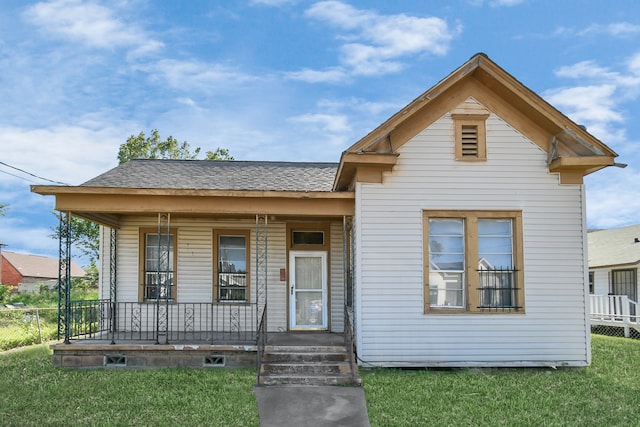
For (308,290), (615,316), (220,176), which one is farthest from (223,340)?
(615,316)

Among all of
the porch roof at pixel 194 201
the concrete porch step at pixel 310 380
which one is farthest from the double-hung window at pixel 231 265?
the concrete porch step at pixel 310 380

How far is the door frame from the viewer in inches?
536

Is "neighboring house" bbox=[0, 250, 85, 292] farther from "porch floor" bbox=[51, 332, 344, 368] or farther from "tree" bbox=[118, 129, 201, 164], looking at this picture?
"porch floor" bbox=[51, 332, 344, 368]

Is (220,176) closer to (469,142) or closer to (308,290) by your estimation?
(308,290)

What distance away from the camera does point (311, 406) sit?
29.4 ft

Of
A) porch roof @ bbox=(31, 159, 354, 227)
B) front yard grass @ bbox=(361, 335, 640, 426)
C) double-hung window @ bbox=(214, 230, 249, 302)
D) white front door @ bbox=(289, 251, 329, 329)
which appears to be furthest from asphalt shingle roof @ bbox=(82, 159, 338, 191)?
front yard grass @ bbox=(361, 335, 640, 426)

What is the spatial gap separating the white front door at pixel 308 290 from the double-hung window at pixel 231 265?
1.11 metres

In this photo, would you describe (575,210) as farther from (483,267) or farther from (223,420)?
(223,420)

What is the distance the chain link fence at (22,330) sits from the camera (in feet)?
53.2

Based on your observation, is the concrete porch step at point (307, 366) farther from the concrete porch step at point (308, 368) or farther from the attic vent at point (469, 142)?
the attic vent at point (469, 142)

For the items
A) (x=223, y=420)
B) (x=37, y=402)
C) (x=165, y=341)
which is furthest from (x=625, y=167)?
(x=37, y=402)

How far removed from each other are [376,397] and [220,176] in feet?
24.6

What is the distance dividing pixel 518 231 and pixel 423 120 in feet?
9.20

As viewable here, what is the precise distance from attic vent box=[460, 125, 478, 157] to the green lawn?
13.5 feet
